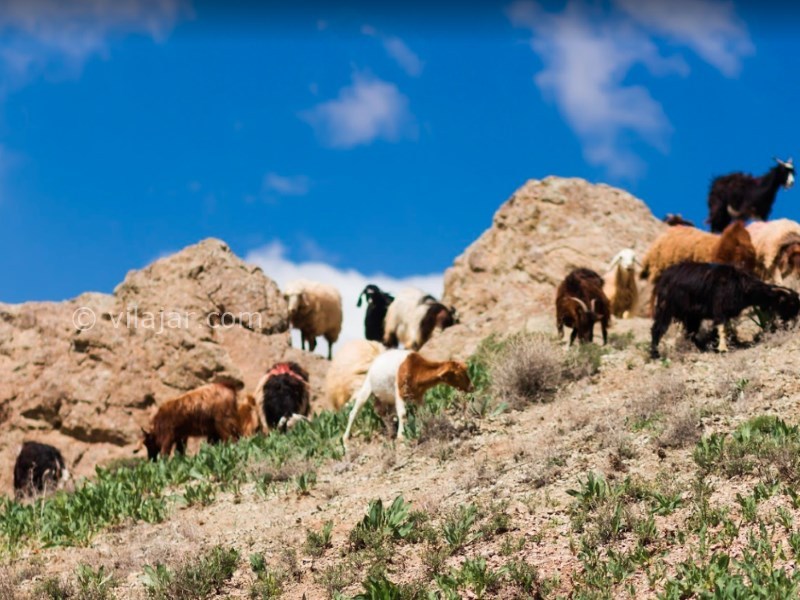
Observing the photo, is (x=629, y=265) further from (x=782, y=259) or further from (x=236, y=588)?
(x=236, y=588)

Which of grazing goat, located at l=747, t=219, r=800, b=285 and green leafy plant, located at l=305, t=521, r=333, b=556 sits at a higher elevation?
grazing goat, located at l=747, t=219, r=800, b=285

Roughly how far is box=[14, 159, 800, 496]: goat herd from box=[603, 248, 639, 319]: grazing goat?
20mm

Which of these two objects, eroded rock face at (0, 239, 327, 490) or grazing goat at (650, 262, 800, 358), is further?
eroded rock face at (0, 239, 327, 490)

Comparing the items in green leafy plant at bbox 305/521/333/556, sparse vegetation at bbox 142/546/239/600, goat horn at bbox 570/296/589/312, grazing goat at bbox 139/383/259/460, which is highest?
goat horn at bbox 570/296/589/312

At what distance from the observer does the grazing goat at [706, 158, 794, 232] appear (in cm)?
2111

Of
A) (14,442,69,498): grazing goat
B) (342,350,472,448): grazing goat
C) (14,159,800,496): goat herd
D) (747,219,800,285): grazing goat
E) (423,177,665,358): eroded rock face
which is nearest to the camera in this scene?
(342,350,472,448): grazing goat

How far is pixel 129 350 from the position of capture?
61.1 feet

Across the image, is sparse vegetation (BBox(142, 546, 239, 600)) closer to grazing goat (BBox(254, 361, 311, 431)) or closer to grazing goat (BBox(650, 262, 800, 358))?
grazing goat (BBox(254, 361, 311, 431))

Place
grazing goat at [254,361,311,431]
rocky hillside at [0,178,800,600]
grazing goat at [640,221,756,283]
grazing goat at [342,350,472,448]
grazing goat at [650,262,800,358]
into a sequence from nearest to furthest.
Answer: rocky hillside at [0,178,800,600] → grazing goat at [342,350,472,448] → grazing goat at [650,262,800,358] → grazing goat at [254,361,311,431] → grazing goat at [640,221,756,283]

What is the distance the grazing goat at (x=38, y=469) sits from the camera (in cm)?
1443

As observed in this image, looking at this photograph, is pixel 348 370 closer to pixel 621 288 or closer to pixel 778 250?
pixel 621 288

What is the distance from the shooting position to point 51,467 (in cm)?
1476

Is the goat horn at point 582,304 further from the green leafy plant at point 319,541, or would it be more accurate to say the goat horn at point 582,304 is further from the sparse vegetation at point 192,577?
the sparse vegetation at point 192,577

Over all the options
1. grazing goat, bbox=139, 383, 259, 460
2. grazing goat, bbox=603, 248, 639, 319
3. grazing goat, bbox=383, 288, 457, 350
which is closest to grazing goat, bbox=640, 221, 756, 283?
grazing goat, bbox=603, 248, 639, 319
